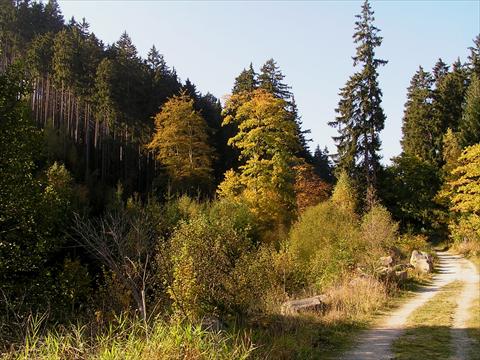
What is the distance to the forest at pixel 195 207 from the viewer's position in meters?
8.26

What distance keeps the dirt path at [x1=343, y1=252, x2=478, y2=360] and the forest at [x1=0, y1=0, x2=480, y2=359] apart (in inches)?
20.0

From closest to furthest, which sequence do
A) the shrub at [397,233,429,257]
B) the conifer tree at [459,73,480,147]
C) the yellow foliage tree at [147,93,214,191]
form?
the shrub at [397,233,429,257]
the yellow foliage tree at [147,93,214,191]
the conifer tree at [459,73,480,147]

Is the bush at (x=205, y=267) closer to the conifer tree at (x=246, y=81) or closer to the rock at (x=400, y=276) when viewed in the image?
the rock at (x=400, y=276)

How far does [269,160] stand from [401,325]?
1716cm

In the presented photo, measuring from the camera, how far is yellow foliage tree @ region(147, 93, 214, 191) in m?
38.3

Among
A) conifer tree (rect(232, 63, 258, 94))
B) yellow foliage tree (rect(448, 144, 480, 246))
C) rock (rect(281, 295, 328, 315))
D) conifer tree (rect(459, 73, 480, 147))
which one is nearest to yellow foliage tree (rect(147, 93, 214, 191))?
conifer tree (rect(232, 63, 258, 94))

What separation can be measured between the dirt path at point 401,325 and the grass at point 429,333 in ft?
0.53

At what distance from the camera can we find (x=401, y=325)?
35.5 ft

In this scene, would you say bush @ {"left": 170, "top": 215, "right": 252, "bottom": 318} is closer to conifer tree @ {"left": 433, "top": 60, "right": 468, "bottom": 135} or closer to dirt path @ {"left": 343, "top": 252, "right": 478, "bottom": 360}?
dirt path @ {"left": 343, "top": 252, "right": 478, "bottom": 360}

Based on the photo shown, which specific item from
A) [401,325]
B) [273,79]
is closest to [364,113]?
[273,79]

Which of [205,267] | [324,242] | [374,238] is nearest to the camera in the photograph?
[205,267]

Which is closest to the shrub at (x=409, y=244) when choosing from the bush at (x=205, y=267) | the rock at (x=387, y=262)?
the rock at (x=387, y=262)

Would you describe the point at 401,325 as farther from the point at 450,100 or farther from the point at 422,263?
the point at 450,100

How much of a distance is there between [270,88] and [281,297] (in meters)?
28.5
